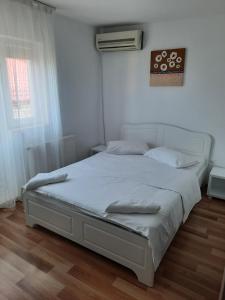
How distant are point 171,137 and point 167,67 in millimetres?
1062

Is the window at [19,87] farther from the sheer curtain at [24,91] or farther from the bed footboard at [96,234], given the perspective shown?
the bed footboard at [96,234]

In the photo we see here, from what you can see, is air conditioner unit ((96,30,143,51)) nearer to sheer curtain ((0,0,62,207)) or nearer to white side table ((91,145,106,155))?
sheer curtain ((0,0,62,207))

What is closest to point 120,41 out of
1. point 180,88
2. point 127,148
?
point 180,88

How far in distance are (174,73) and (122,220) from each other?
8.07 ft

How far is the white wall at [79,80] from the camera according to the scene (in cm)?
330

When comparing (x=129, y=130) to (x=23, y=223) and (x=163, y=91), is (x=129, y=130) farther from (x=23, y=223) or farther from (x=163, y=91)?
(x=23, y=223)

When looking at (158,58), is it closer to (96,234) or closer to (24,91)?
(24,91)

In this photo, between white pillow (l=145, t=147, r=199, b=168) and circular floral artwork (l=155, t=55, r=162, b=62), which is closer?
white pillow (l=145, t=147, r=199, b=168)

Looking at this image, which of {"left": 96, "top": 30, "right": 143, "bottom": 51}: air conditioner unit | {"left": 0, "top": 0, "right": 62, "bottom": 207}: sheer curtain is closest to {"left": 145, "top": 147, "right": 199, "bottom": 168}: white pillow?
{"left": 0, "top": 0, "right": 62, "bottom": 207}: sheer curtain

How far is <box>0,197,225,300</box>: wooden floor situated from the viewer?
1726 millimetres

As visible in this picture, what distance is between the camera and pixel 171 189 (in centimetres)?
231

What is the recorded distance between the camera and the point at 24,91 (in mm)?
2758

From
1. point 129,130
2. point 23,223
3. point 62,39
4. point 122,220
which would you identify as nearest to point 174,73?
point 129,130

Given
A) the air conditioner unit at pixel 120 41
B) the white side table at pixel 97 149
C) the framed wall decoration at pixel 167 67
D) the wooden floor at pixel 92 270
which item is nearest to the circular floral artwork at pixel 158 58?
the framed wall decoration at pixel 167 67
